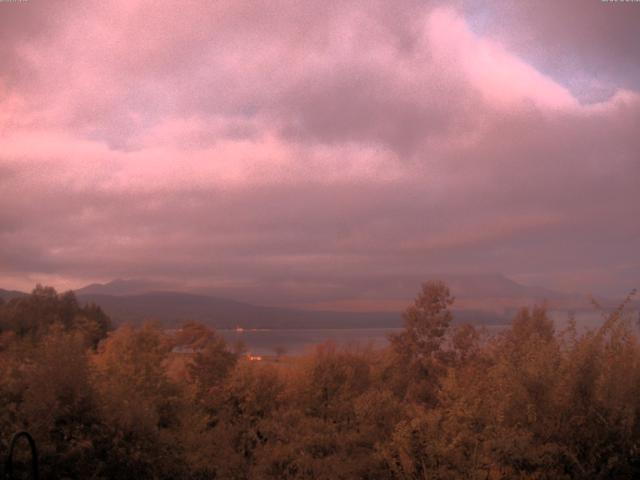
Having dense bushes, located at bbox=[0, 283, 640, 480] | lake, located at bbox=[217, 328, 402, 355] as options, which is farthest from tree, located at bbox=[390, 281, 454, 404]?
dense bushes, located at bbox=[0, 283, 640, 480]

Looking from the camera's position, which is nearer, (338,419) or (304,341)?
(338,419)

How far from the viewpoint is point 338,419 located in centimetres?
3894

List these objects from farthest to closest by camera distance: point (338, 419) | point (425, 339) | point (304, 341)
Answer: point (304, 341) < point (425, 339) < point (338, 419)

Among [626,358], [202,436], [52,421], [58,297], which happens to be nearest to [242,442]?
[202,436]

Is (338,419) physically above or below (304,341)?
below

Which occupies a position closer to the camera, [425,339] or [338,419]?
[338,419]

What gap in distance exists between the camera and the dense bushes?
19.6 m

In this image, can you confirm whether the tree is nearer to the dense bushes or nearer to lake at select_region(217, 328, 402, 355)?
lake at select_region(217, 328, 402, 355)

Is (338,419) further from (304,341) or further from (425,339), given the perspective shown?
(304,341)

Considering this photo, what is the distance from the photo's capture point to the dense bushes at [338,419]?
19.6 meters

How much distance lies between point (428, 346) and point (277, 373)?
526 inches

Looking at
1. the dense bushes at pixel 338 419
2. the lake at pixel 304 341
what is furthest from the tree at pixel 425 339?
the dense bushes at pixel 338 419

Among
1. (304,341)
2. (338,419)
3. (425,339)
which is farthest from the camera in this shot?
(304,341)

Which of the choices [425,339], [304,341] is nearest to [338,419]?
[425,339]
